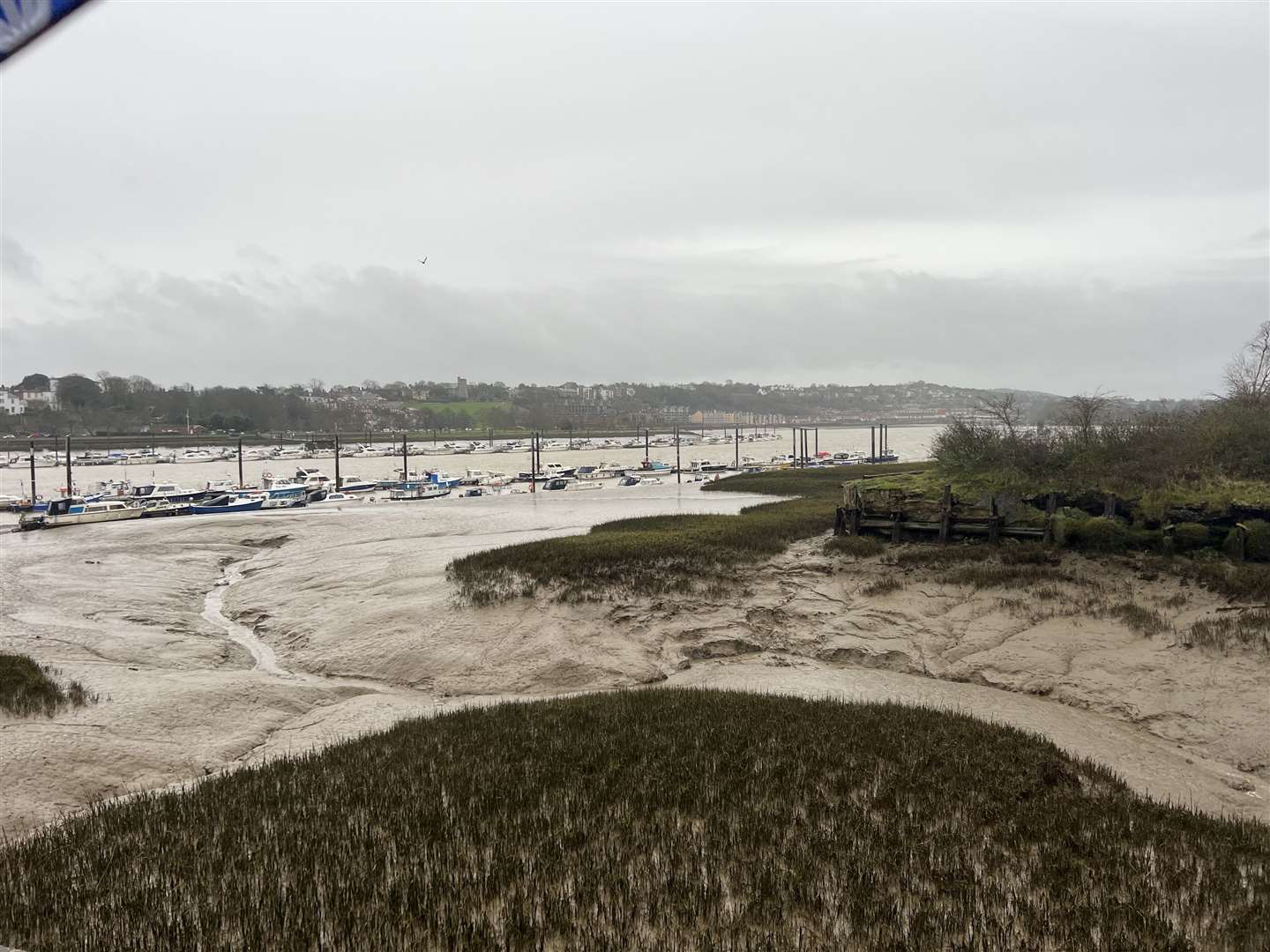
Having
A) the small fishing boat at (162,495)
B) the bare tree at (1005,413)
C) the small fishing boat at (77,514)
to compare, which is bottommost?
the small fishing boat at (77,514)

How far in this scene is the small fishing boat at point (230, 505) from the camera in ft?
192

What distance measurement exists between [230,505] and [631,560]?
49650 millimetres

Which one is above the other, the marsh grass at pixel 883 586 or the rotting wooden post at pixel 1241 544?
the rotting wooden post at pixel 1241 544

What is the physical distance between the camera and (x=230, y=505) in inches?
2393

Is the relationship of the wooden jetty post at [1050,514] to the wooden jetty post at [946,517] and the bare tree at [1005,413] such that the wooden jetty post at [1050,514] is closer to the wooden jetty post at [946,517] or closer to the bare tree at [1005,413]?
the wooden jetty post at [946,517]

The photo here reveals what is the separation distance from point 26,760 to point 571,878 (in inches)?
374

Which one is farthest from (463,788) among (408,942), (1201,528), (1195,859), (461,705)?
(1201,528)

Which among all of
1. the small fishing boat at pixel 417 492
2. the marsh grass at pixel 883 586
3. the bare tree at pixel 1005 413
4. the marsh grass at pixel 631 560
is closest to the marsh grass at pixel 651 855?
the marsh grass at pixel 883 586

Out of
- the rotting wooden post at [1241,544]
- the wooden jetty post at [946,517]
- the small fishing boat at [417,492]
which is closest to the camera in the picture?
the rotting wooden post at [1241,544]

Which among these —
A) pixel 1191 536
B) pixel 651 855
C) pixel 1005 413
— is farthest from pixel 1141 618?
pixel 1005 413

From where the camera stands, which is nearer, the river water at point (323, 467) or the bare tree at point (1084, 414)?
the bare tree at point (1084, 414)

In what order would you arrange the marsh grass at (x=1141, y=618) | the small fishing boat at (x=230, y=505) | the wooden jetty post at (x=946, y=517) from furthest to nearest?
the small fishing boat at (x=230, y=505) → the wooden jetty post at (x=946, y=517) → the marsh grass at (x=1141, y=618)

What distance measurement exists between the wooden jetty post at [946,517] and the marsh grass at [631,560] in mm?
5595

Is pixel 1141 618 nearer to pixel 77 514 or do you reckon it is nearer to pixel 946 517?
pixel 946 517
